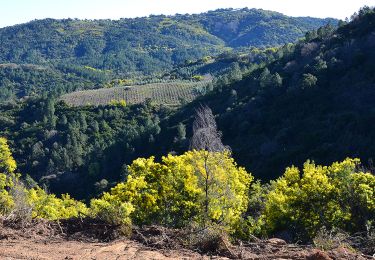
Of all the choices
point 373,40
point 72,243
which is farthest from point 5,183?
point 373,40

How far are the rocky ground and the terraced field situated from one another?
117159 mm

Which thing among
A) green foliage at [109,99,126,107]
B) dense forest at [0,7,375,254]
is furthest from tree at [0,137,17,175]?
green foliage at [109,99,126,107]

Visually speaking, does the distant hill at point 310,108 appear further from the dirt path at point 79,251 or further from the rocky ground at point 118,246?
the dirt path at point 79,251

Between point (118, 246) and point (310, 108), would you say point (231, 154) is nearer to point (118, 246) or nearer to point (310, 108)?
point (310, 108)

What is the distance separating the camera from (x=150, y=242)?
34.4 feet

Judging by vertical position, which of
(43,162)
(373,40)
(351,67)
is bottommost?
(43,162)

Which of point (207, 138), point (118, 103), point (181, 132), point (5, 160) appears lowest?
point (181, 132)

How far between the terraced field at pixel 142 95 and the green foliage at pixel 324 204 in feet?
354

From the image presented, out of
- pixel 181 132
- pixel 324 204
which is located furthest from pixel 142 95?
pixel 324 204

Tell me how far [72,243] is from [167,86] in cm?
14081

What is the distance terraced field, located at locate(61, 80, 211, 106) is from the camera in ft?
439

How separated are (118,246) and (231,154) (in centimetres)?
4927

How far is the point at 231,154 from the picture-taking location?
58875 millimetres

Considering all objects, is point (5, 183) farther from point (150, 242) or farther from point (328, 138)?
point (328, 138)
